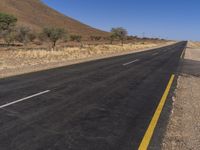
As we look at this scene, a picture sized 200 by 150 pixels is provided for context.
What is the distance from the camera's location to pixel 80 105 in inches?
318

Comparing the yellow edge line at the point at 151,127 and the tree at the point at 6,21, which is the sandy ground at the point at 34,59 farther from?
the tree at the point at 6,21

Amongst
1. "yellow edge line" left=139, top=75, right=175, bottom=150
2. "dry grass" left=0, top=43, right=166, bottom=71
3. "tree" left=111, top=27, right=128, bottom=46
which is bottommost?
"tree" left=111, top=27, right=128, bottom=46

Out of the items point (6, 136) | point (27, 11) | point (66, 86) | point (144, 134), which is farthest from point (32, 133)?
point (27, 11)

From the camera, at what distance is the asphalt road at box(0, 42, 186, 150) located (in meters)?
5.25

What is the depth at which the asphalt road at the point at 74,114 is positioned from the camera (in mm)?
5246

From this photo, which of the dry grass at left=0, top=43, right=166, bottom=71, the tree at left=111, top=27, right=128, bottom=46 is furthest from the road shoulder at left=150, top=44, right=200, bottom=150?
the tree at left=111, top=27, right=128, bottom=46

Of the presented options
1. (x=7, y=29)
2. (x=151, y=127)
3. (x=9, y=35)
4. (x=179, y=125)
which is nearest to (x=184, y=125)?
(x=179, y=125)

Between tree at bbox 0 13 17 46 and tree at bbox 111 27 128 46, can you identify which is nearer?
tree at bbox 0 13 17 46

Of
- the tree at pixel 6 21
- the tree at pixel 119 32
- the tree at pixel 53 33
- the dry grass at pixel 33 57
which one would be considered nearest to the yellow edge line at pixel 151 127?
the dry grass at pixel 33 57

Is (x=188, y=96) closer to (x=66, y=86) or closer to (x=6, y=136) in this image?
(x=66, y=86)

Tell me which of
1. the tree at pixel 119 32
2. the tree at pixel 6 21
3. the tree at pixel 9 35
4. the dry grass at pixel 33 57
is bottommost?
the tree at pixel 119 32

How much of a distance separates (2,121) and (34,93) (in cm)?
319

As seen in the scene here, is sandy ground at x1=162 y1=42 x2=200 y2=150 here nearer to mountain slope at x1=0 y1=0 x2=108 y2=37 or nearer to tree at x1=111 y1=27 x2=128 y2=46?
tree at x1=111 y1=27 x2=128 y2=46

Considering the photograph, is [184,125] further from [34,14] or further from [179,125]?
[34,14]
